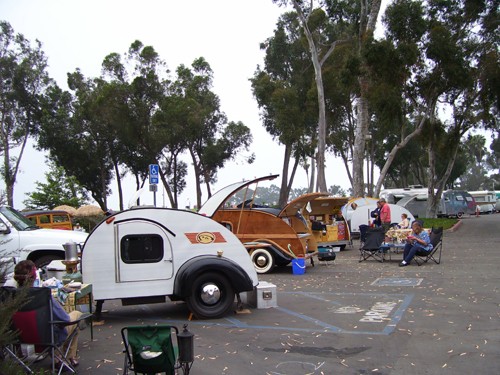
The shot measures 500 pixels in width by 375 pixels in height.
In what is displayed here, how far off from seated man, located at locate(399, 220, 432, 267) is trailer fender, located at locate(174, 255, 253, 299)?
6.93m

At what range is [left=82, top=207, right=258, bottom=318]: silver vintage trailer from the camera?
26.2ft

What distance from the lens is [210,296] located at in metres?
8.30

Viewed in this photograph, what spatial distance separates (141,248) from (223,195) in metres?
3.19

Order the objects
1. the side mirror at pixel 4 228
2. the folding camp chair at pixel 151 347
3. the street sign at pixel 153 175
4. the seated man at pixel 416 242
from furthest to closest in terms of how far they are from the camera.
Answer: the street sign at pixel 153 175 → the seated man at pixel 416 242 → the side mirror at pixel 4 228 → the folding camp chair at pixel 151 347

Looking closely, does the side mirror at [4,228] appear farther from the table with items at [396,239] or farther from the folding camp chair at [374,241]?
the table with items at [396,239]

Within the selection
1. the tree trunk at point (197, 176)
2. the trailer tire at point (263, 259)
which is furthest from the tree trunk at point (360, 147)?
the tree trunk at point (197, 176)

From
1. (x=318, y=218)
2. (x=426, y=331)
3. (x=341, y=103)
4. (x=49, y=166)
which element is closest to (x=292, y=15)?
(x=341, y=103)

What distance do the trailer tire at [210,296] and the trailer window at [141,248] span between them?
726 millimetres

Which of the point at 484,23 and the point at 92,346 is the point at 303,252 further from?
the point at 484,23

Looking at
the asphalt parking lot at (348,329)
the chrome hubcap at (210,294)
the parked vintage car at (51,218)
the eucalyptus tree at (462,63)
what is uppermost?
the eucalyptus tree at (462,63)

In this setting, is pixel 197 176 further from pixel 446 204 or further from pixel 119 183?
pixel 446 204

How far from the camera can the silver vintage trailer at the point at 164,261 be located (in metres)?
8.00

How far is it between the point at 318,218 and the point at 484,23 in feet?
60.8

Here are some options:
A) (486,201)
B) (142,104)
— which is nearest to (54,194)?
(142,104)
